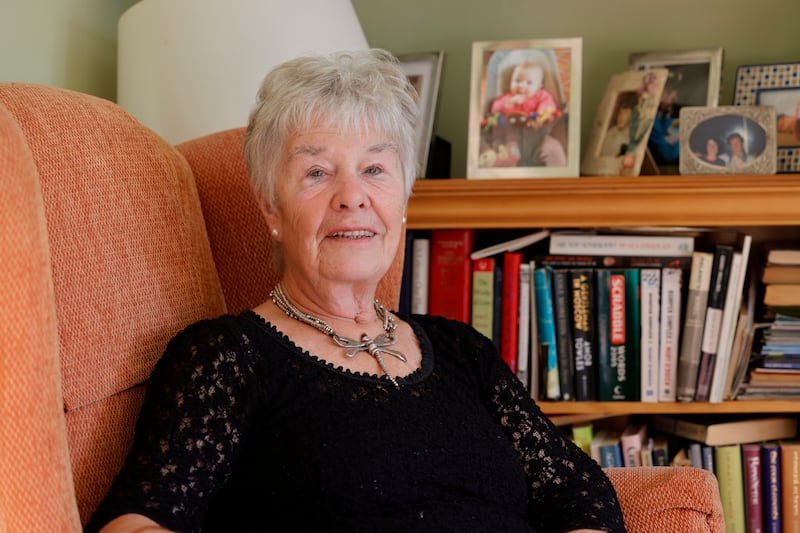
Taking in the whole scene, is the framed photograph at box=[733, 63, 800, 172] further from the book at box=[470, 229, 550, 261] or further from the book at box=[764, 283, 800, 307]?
the book at box=[470, 229, 550, 261]

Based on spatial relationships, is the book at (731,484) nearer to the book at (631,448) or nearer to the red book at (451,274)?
the book at (631,448)

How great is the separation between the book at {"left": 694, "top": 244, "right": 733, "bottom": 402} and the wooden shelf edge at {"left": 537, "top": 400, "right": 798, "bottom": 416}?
0.14ft

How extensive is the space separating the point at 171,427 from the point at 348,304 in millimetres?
369

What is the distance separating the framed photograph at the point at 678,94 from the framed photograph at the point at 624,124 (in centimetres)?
8

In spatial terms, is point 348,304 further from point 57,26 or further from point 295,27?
point 57,26

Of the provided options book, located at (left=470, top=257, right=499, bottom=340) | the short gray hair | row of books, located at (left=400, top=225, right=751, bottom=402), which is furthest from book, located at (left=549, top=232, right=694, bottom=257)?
the short gray hair

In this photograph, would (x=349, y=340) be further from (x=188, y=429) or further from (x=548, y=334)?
(x=548, y=334)

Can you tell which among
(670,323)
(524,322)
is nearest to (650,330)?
(670,323)

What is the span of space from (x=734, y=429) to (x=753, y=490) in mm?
130

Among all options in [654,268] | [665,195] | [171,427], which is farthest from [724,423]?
[171,427]

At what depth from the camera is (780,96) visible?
207 centimetres

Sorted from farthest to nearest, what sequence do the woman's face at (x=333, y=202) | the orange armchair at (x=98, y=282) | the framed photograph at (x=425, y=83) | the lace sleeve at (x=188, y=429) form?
1. the framed photograph at (x=425, y=83)
2. the woman's face at (x=333, y=202)
3. the lace sleeve at (x=188, y=429)
4. the orange armchair at (x=98, y=282)

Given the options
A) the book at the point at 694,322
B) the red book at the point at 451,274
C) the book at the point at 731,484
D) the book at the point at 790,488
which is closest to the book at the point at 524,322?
the red book at the point at 451,274

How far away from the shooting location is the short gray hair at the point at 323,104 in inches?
50.5
